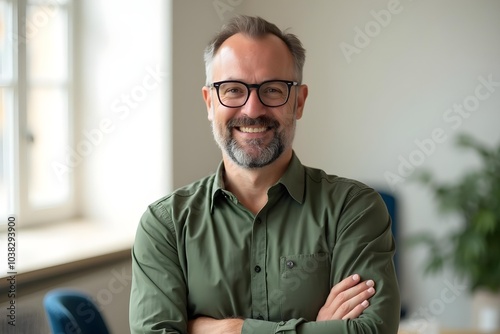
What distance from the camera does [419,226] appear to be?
434cm

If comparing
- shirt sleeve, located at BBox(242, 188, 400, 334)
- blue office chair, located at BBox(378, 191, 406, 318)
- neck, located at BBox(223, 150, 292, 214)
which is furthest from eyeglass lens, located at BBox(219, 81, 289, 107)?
blue office chair, located at BBox(378, 191, 406, 318)

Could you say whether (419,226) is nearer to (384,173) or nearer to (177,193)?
(384,173)

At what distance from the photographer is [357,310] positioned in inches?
72.6

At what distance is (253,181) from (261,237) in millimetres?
162

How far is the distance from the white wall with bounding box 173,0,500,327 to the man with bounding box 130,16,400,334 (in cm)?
191

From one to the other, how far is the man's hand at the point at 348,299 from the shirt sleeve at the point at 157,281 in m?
0.38

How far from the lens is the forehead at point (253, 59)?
1.93m


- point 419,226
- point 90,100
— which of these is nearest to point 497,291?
point 419,226

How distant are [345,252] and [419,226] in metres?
2.58

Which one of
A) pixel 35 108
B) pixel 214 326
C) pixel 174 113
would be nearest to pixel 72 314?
pixel 214 326

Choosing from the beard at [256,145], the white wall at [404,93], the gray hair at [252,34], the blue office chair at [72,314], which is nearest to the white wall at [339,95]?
the white wall at [404,93]

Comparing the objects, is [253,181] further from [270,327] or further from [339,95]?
[339,95]

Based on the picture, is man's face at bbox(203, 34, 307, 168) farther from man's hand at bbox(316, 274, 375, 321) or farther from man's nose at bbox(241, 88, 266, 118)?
man's hand at bbox(316, 274, 375, 321)

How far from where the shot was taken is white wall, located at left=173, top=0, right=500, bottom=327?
4070 mm
